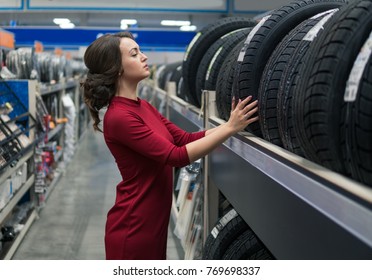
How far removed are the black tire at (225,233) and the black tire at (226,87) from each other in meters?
0.43

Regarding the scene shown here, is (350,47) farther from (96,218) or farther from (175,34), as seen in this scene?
(175,34)

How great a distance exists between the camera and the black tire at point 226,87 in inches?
79.0

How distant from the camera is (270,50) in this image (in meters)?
1.73

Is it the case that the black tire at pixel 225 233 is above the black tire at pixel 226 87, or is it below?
below

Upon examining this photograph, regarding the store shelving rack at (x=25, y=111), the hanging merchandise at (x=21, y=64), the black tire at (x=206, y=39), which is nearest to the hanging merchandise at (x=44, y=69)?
the hanging merchandise at (x=21, y=64)

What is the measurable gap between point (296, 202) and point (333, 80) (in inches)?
10.8

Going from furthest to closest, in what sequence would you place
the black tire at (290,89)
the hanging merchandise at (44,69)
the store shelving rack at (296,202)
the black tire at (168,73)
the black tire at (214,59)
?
the hanging merchandise at (44,69), the black tire at (168,73), the black tire at (214,59), the black tire at (290,89), the store shelving rack at (296,202)

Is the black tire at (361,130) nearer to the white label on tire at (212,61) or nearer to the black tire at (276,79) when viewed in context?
the black tire at (276,79)

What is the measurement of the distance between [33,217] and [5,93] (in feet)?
3.94

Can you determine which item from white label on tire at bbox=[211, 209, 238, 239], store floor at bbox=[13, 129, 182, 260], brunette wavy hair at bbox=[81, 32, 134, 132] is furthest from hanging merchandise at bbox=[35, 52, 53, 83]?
white label on tire at bbox=[211, 209, 238, 239]

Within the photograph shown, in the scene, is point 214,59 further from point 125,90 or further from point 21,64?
point 21,64

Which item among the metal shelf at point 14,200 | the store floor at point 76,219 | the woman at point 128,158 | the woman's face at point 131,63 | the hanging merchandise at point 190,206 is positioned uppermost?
the woman's face at point 131,63

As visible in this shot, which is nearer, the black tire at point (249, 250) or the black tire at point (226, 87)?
the black tire at point (249, 250)
